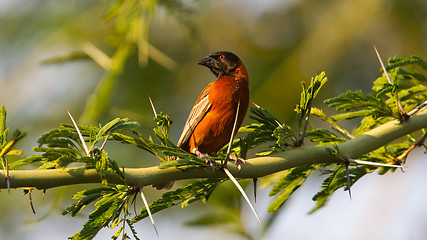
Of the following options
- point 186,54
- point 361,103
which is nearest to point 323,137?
point 361,103

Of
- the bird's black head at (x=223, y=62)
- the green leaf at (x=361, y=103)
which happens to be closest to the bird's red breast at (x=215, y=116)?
the bird's black head at (x=223, y=62)

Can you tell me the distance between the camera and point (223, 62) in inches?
227

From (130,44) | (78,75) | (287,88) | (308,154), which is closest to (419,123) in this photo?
(308,154)

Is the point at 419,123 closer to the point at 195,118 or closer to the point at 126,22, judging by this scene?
the point at 195,118

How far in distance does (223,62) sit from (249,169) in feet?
10.8

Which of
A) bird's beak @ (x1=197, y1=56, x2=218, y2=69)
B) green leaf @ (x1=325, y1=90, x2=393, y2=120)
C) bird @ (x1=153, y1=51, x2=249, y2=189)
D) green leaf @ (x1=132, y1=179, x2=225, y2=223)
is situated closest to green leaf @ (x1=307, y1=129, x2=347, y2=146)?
green leaf @ (x1=325, y1=90, x2=393, y2=120)

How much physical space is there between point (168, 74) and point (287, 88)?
2261mm

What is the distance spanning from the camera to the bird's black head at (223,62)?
18.6 ft

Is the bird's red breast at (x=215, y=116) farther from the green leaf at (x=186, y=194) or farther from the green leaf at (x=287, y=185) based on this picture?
the green leaf at (x=186, y=194)

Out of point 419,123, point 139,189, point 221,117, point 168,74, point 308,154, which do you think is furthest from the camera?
point 168,74

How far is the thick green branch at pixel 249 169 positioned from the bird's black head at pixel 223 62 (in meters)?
2.89

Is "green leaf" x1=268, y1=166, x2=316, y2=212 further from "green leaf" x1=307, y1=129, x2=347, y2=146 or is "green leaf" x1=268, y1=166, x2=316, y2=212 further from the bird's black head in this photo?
the bird's black head

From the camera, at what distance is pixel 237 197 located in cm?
448

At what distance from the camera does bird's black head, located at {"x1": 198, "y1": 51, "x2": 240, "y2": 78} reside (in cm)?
567
